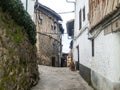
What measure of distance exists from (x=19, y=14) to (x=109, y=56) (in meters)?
4.50

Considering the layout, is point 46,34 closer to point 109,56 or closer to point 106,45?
point 106,45

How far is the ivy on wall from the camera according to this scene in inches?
438

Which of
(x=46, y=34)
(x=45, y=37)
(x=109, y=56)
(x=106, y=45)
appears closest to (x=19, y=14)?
(x=106, y=45)

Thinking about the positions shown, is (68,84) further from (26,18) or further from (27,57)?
(26,18)

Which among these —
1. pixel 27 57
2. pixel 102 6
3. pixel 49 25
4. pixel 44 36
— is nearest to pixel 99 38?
pixel 102 6

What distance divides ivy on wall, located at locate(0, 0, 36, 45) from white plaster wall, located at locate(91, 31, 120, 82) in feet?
11.5

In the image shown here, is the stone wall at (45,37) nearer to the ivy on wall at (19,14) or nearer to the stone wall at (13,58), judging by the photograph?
the ivy on wall at (19,14)

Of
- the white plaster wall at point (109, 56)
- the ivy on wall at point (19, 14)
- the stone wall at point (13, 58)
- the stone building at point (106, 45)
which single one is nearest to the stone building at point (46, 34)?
the ivy on wall at point (19, 14)

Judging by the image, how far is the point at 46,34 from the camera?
30375mm

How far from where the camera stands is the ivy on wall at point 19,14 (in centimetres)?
1113

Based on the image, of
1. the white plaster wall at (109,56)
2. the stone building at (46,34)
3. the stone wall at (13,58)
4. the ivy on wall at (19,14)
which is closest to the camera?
the white plaster wall at (109,56)

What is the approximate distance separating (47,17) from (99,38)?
1934 cm

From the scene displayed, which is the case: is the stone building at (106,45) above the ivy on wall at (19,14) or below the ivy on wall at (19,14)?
below

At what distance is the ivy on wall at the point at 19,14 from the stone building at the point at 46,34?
42.2ft
